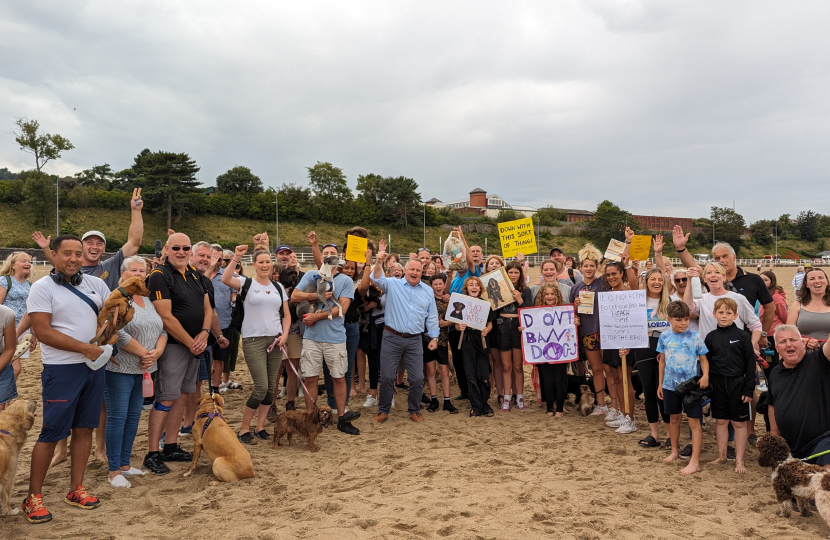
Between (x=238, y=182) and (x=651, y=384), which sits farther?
(x=238, y=182)

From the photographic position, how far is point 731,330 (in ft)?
16.2

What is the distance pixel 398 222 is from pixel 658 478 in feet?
201

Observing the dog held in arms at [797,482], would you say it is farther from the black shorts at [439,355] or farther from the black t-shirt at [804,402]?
the black shorts at [439,355]

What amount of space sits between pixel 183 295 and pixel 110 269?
107 cm

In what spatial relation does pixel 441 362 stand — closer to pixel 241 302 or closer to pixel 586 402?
pixel 586 402

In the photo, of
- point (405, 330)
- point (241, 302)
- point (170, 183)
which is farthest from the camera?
point (170, 183)

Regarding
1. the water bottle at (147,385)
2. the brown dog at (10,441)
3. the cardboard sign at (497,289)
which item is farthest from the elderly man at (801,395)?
the brown dog at (10,441)

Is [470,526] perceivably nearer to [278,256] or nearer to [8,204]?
[278,256]

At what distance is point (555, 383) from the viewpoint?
7.01 meters

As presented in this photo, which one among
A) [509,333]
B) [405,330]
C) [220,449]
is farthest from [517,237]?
[220,449]

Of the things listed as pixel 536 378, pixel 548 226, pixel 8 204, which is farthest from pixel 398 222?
pixel 536 378

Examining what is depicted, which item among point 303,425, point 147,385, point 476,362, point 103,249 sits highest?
point 103,249

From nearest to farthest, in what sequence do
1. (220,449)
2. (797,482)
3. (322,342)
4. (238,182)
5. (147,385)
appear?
(797,482)
(147,385)
(220,449)
(322,342)
(238,182)

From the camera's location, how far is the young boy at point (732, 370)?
15.9 ft
